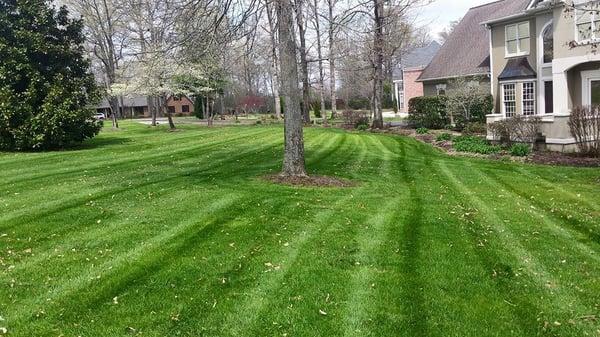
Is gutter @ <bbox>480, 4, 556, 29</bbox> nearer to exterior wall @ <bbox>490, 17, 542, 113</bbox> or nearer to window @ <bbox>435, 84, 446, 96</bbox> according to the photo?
exterior wall @ <bbox>490, 17, 542, 113</bbox>

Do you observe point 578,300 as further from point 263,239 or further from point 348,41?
point 348,41

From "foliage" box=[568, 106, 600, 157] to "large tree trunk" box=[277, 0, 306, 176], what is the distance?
33.1 ft

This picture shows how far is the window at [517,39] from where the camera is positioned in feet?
83.4

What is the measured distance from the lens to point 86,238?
6520 mm

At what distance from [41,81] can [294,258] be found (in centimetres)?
1635

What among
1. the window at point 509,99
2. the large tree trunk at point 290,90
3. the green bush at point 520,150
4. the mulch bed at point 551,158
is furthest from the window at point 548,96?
the large tree trunk at point 290,90

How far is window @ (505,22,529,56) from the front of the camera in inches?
1001

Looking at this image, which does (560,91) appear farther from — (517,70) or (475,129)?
(517,70)

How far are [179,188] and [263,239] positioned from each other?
3.93 m

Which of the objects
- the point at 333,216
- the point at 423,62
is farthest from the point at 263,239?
the point at 423,62

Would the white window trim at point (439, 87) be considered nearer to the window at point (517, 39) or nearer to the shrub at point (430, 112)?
the shrub at point (430, 112)

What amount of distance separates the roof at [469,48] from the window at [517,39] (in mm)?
1852

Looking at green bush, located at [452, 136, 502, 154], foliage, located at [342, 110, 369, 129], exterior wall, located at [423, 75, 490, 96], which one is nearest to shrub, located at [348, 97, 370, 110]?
exterior wall, located at [423, 75, 490, 96]

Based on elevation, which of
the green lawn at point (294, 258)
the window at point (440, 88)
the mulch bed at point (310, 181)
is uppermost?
the window at point (440, 88)
